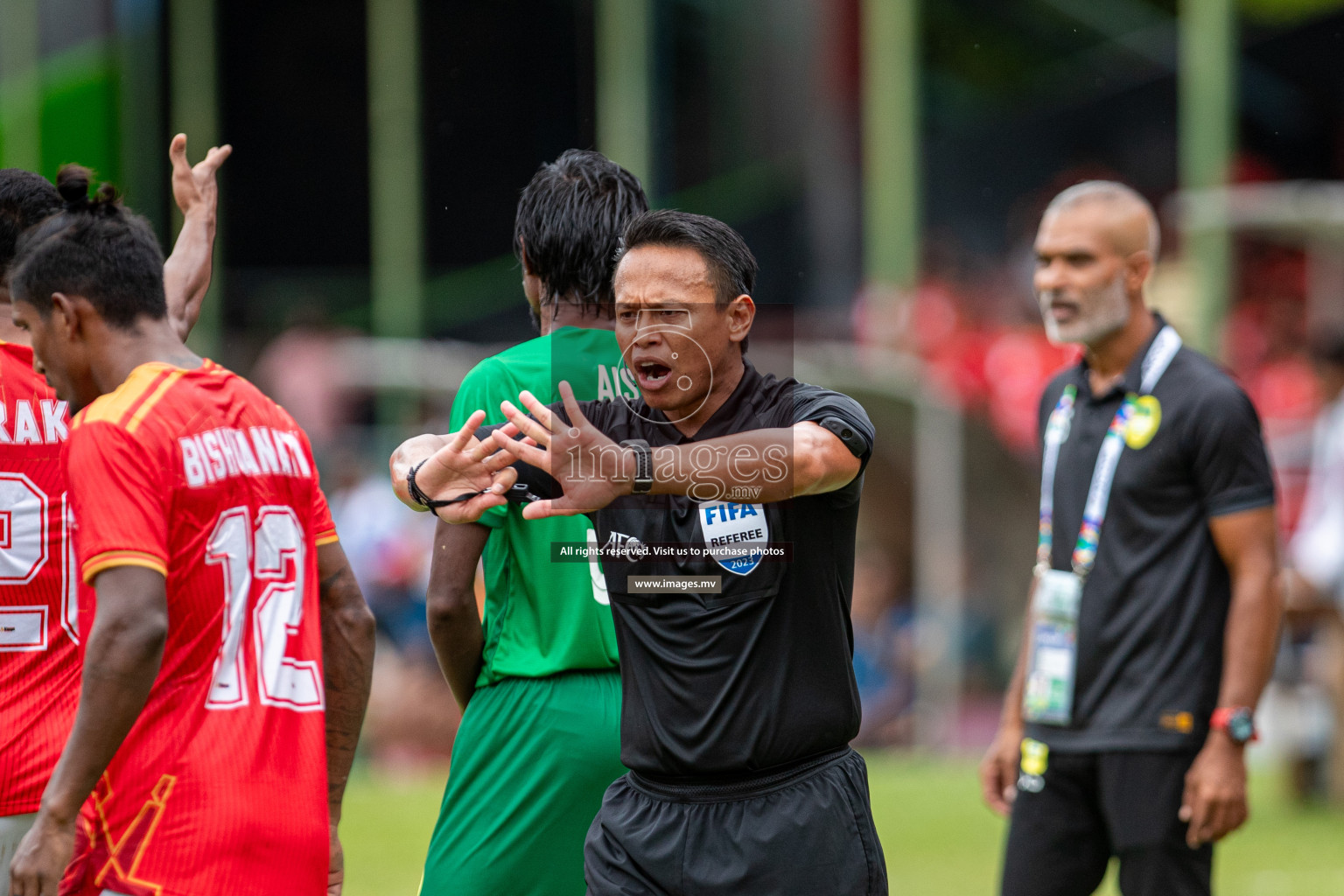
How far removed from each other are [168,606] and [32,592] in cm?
79

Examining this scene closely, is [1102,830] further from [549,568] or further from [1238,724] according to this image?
[549,568]

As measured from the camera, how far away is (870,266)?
17578 millimetres

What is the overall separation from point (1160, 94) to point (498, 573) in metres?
15.1

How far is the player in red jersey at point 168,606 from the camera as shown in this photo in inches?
126

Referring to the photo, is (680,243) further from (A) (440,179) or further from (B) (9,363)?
(A) (440,179)

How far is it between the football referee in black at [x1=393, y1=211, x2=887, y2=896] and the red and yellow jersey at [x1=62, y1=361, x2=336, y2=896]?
1.40 ft

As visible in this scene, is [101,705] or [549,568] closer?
[101,705]

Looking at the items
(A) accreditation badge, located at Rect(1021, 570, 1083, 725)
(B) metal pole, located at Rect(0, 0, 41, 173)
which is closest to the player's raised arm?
(A) accreditation badge, located at Rect(1021, 570, 1083, 725)

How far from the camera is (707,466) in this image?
10.7ft

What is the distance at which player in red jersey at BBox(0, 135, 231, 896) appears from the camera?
3865 millimetres

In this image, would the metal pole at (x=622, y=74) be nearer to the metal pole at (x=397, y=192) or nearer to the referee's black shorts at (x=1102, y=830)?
the metal pole at (x=397, y=192)

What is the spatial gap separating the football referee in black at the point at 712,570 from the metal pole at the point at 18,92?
32.1ft

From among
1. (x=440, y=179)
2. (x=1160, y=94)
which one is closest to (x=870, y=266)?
Answer: (x=1160, y=94)

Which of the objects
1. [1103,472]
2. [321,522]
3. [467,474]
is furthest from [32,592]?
[1103,472]
